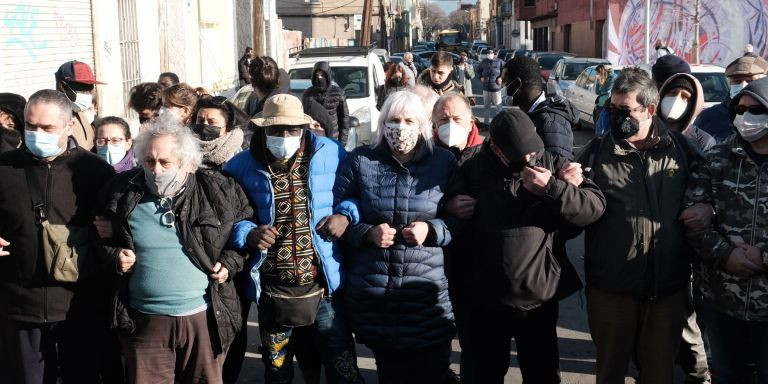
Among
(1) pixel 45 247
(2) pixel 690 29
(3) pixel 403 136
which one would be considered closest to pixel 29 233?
(1) pixel 45 247

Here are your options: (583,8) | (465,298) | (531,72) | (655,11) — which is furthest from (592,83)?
(583,8)

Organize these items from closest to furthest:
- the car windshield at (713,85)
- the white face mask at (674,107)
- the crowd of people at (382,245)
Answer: the crowd of people at (382,245) → the white face mask at (674,107) → the car windshield at (713,85)

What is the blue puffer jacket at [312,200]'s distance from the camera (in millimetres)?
4309

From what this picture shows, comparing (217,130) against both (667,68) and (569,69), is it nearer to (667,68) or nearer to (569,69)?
(667,68)

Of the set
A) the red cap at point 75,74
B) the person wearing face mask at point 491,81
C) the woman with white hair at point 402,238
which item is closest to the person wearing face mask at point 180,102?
the red cap at point 75,74

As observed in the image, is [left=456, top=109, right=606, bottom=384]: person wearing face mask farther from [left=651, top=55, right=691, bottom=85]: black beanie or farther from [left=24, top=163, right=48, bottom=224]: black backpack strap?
[left=651, top=55, right=691, bottom=85]: black beanie

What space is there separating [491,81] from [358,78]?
7.89 meters

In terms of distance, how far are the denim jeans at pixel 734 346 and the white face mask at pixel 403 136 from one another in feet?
5.53

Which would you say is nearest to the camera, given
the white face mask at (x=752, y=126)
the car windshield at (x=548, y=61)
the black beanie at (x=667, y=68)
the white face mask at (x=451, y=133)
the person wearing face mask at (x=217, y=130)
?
the white face mask at (x=752, y=126)

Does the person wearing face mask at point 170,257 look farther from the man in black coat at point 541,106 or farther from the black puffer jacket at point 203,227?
the man in black coat at point 541,106

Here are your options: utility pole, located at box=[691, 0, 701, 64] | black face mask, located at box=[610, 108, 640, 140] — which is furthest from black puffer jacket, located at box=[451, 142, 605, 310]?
utility pole, located at box=[691, 0, 701, 64]

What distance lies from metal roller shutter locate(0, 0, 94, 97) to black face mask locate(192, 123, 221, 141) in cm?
494

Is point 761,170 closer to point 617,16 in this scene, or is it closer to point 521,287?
point 521,287

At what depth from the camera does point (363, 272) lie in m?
4.32
